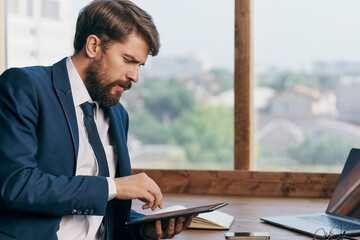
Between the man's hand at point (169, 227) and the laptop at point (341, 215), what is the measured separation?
0.41 m

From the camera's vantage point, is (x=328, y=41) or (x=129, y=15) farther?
(x=328, y=41)

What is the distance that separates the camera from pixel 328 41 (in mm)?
2795

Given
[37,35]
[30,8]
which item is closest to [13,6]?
[30,8]

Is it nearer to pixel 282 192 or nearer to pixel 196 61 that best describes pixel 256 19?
pixel 196 61

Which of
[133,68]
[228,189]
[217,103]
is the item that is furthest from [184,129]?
[133,68]

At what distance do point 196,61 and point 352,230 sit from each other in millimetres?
1377

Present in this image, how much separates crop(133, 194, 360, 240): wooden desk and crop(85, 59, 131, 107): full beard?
0.55 meters

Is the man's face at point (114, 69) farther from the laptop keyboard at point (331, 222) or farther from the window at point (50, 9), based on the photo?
the window at point (50, 9)

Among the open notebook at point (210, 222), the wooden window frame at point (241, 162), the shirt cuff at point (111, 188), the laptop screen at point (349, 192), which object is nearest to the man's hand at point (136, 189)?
the shirt cuff at point (111, 188)

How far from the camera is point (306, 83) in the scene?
9.34 ft

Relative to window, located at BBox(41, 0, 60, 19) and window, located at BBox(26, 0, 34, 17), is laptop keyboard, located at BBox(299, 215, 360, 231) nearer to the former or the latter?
window, located at BBox(41, 0, 60, 19)

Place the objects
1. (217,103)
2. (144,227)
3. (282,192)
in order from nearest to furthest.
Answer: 1. (144,227)
2. (282,192)
3. (217,103)

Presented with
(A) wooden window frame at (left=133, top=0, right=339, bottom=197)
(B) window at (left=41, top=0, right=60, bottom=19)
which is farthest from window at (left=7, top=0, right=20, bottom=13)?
(A) wooden window frame at (left=133, top=0, right=339, bottom=197)

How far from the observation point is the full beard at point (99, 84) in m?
1.85
